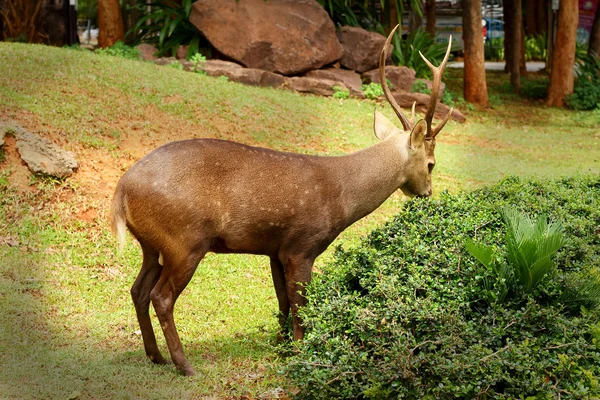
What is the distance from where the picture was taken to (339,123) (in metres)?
11.2

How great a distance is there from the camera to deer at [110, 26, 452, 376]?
456cm

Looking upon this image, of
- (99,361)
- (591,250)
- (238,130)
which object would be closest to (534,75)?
(238,130)

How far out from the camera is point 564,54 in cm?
1530

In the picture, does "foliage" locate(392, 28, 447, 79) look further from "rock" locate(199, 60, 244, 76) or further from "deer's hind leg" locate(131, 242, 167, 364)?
"deer's hind leg" locate(131, 242, 167, 364)

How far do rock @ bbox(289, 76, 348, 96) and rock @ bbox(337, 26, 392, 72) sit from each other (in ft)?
3.68

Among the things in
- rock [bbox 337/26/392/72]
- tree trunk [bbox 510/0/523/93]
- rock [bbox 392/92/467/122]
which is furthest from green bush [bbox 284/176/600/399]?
tree trunk [bbox 510/0/523/93]

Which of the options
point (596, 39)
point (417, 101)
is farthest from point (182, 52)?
point (596, 39)

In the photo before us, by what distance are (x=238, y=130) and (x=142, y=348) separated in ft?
15.5

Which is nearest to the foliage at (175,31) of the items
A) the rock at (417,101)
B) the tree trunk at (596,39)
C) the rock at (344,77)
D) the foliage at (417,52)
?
the rock at (344,77)

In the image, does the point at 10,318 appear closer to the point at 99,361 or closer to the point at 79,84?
the point at 99,361

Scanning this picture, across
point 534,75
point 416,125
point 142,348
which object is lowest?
point 534,75

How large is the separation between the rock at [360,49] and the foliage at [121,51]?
11.8 feet

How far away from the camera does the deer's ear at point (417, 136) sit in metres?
5.19

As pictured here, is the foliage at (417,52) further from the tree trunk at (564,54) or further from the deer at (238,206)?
the deer at (238,206)
